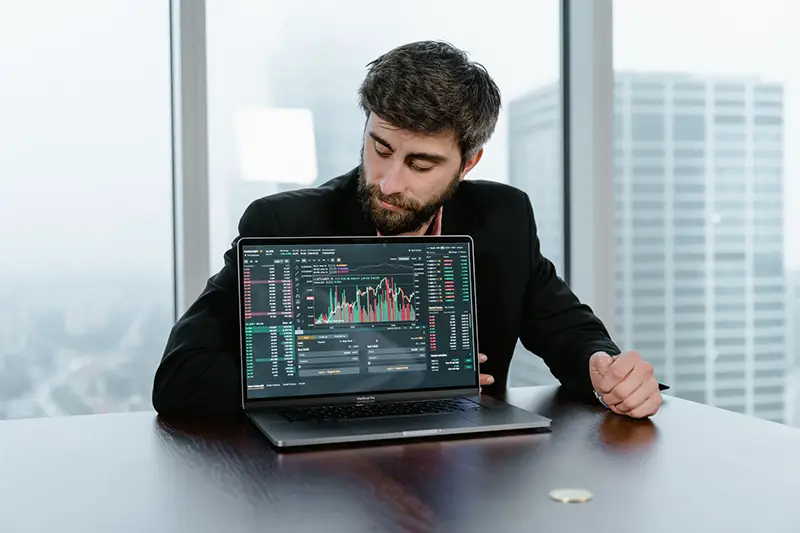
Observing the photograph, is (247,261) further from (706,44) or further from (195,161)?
(706,44)

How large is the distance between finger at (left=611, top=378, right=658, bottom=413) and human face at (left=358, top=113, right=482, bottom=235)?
0.62m

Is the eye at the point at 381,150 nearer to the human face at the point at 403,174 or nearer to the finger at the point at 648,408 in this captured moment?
the human face at the point at 403,174

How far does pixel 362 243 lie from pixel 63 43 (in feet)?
4.63

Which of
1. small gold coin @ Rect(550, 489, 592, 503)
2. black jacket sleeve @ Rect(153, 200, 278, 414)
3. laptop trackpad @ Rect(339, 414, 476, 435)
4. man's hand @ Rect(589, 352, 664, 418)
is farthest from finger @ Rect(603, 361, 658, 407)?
black jacket sleeve @ Rect(153, 200, 278, 414)

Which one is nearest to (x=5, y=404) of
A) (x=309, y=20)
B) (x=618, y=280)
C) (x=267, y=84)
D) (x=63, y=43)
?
(x=63, y=43)

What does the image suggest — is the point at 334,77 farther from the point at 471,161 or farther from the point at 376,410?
the point at 376,410

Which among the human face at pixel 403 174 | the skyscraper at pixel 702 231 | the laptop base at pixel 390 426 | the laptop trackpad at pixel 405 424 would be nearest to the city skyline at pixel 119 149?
the skyscraper at pixel 702 231

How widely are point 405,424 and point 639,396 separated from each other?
14.3 inches

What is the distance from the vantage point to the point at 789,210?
3037 millimetres

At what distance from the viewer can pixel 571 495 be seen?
0.90 meters

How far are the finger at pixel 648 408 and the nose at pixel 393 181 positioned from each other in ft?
2.11

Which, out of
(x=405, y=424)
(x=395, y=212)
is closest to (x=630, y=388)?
(x=405, y=424)

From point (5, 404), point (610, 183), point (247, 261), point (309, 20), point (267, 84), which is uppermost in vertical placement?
point (309, 20)

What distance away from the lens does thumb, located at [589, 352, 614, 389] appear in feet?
4.55
